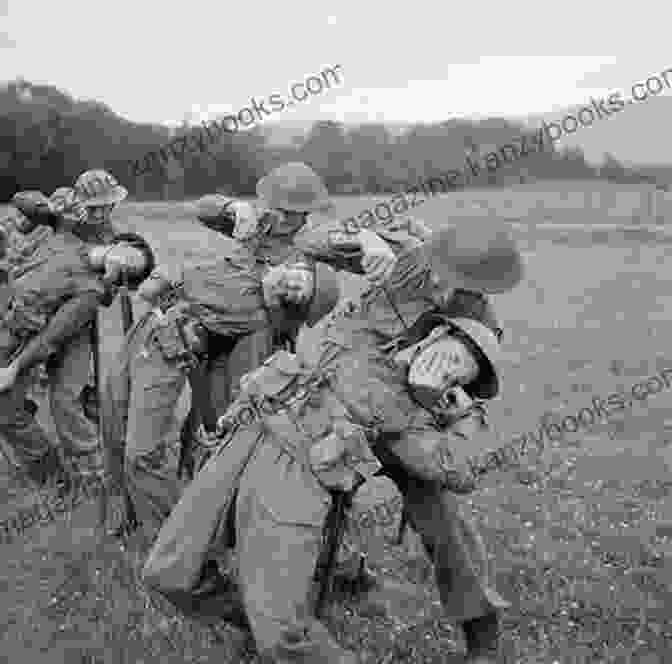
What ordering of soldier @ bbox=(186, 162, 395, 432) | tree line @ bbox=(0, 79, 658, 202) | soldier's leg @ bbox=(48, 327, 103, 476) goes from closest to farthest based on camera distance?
soldier @ bbox=(186, 162, 395, 432)
soldier's leg @ bbox=(48, 327, 103, 476)
tree line @ bbox=(0, 79, 658, 202)

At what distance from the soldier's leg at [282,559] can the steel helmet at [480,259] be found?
3.45ft

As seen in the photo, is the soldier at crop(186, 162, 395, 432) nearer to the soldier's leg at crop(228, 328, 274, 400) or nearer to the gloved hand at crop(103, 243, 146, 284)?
the soldier's leg at crop(228, 328, 274, 400)

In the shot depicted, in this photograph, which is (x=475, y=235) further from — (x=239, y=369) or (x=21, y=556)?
(x=21, y=556)

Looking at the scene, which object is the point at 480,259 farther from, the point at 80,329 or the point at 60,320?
the point at 80,329

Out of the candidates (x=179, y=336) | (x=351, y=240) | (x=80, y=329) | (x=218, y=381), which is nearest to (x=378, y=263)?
(x=351, y=240)

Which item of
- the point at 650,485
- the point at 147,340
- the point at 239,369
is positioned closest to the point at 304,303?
the point at 239,369

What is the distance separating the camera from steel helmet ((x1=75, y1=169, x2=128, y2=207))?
259 inches

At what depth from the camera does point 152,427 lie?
5.54m

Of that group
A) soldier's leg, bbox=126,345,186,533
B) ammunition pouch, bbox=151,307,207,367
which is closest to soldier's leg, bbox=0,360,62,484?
soldier's leg, bbox=126,345,186,533

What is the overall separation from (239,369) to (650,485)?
400 cm

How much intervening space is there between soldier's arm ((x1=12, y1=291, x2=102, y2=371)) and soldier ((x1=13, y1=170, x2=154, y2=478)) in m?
0.08

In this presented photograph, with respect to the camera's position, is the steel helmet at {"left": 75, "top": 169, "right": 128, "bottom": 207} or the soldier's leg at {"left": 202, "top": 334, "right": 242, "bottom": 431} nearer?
the soldier's leg at {"left": 202, "top": 334, "right": 242, "bottom": 431}

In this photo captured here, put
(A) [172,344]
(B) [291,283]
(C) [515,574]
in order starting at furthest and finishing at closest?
(C) [515,574] → (A) [172,344] → (B) [291,283]

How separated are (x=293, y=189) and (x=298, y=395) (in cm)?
180
